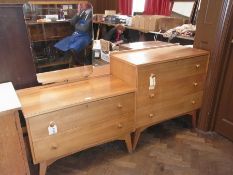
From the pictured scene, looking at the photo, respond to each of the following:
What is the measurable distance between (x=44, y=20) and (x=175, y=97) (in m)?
1.39

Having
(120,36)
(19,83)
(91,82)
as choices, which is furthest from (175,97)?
(120,36)

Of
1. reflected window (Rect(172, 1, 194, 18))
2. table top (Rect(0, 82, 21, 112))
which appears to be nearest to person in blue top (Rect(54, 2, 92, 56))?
table top (Rect(0, 82, 21, 112))

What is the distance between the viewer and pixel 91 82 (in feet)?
5.79

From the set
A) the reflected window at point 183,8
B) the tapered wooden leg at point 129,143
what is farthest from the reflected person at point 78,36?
the reflected window at point 183,8

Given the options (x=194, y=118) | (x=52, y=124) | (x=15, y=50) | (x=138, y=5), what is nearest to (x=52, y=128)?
(x=52, y=124)

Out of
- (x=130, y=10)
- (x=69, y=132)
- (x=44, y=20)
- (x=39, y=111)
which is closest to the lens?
(x=39, y=111)

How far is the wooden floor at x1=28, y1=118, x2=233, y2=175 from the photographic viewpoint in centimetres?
175

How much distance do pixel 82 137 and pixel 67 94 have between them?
12.6 inches

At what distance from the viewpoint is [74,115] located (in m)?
1.47

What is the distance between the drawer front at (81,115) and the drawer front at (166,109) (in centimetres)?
15

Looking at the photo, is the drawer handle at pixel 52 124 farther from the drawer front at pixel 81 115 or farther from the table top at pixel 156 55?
the table top at pixel 156 55

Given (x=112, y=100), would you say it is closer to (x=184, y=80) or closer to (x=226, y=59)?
(x=184, y=80)

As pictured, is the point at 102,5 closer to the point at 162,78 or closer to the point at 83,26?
the point at 83,26

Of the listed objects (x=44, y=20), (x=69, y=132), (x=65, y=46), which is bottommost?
(x=69, y=132)
